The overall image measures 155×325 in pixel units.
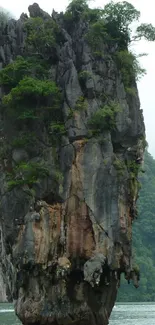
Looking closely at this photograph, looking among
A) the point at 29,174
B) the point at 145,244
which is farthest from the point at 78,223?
the point at 145,244

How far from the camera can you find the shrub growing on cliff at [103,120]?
80.3ft

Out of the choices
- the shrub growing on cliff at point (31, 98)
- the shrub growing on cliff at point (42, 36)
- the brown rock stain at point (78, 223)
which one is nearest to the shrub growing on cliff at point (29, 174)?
the brown rock stain at point (78, 223)

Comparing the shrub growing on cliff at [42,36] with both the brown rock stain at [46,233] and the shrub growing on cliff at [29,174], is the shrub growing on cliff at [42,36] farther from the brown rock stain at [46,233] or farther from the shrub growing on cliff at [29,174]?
the brown rock stain at [46,233]

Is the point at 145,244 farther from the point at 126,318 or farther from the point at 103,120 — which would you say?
the point at 103,120

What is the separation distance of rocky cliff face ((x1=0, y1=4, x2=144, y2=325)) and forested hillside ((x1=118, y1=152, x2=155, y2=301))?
42.1 meters

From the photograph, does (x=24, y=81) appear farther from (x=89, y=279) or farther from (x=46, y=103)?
(x=89, y=279)

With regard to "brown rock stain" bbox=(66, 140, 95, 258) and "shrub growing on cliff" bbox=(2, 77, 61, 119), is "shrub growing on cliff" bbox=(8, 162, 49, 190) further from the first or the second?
"shrub growing on cliff" bbox=(2, 77, 61, 119)

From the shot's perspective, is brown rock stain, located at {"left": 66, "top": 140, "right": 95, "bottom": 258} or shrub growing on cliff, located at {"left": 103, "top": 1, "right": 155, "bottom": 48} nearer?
brown rock stain, located at {"left": 66, "top": 140, "right": 95, "bottom": 258}

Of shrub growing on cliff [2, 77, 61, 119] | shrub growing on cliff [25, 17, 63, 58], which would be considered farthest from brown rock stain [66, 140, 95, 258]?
shrub growing on cliff [25, 17, 63, 58]

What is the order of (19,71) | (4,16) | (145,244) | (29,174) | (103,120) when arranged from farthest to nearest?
(145,244)
(4,16)
(19,71)
(103,120)
(29,174)

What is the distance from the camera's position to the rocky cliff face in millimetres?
23438

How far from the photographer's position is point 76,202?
23.9 metres

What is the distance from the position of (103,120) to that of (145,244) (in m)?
59.3

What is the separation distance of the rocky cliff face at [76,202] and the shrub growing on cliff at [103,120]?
92mm
